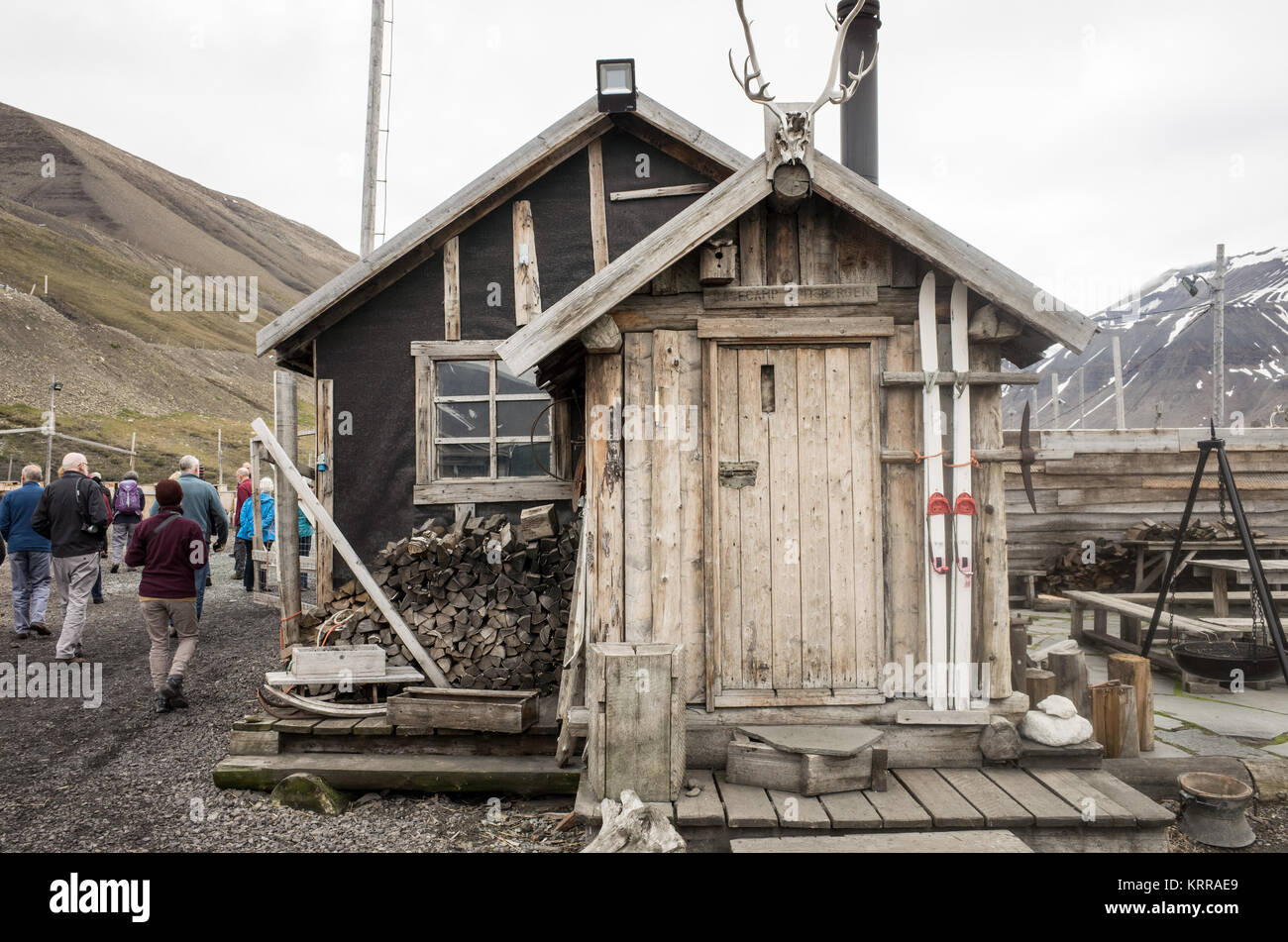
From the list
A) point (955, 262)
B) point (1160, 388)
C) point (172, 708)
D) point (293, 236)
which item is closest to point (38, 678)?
point (172, 708)

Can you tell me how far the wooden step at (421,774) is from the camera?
584cm

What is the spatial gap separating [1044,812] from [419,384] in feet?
21.8

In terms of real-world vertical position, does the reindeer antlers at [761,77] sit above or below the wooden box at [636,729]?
above

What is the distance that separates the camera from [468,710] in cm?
611

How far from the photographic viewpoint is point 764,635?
16.5 ft

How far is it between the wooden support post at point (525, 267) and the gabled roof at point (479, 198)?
0.85ft

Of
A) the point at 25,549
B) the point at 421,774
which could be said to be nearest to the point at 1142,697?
the point at 421,774

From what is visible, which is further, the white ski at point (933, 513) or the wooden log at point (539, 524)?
the wooden log at point (539, 524)

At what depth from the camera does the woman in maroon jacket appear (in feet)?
23.7

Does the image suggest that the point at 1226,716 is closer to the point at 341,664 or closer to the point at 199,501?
the point at 341,664

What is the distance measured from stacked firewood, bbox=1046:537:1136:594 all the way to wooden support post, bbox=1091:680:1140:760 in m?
6.99

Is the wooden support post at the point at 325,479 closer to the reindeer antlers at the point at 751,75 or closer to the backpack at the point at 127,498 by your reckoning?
the reindeer antlers at the point at 751,75

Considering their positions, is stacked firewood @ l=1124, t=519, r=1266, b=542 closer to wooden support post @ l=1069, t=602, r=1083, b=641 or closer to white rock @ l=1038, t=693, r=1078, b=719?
wooden support post @ l=1069, t=602, r=1083, b=641

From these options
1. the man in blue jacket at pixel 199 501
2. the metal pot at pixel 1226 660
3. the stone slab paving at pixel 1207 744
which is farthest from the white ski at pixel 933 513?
the man in blue jacket at pixel 199 501
